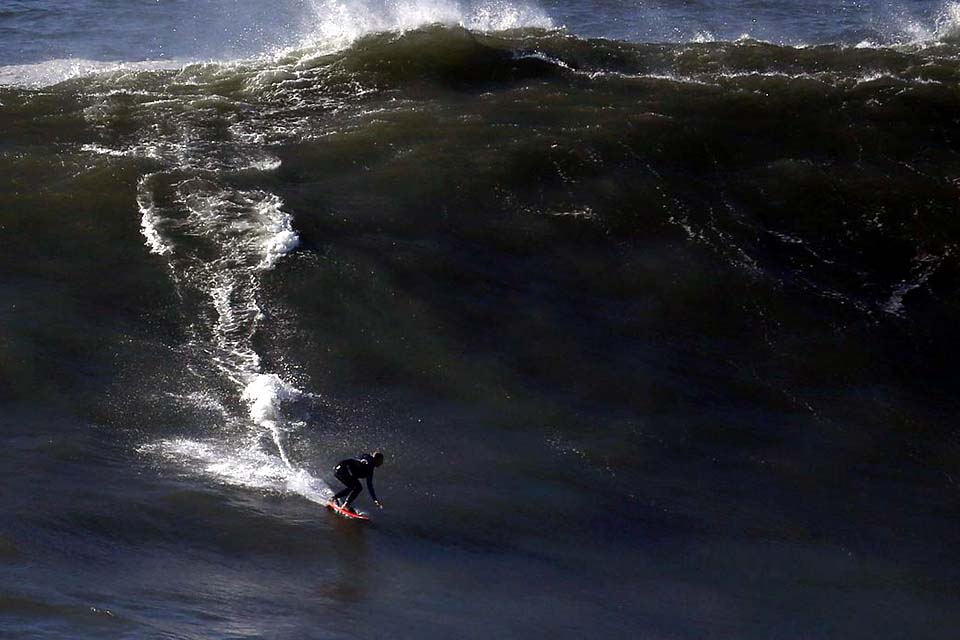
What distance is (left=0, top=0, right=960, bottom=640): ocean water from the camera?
15195mm

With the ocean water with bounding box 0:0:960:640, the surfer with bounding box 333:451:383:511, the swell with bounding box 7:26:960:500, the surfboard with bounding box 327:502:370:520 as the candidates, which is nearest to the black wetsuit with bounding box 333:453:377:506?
the surfer with bounding box 333:451:383:511

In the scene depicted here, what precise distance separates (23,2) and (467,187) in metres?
23.0

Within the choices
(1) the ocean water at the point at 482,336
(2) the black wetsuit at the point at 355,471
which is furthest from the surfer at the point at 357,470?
(1) the ocean water at the point at 482,336

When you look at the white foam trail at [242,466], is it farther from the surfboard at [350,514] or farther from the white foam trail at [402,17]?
the white foam trail at [402,17]

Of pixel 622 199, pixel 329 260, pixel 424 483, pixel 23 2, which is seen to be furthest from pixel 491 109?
pixel 23 2

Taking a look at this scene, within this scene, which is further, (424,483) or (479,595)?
(424,483)

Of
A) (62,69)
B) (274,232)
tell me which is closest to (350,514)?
(274,232)

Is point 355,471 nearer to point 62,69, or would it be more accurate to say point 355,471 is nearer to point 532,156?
point 532,156

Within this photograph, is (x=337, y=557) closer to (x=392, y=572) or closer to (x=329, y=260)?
(x=392, y=572)

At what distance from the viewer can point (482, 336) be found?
20734mm

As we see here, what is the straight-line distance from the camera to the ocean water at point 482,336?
15.2 m

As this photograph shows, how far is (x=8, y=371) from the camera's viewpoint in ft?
63.0

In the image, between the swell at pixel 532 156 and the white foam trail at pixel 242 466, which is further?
the swell at pixel 532 156

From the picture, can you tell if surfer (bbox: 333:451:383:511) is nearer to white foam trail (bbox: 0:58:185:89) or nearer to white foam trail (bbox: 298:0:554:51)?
white foam trail (bbox: 298:0:554:51)
